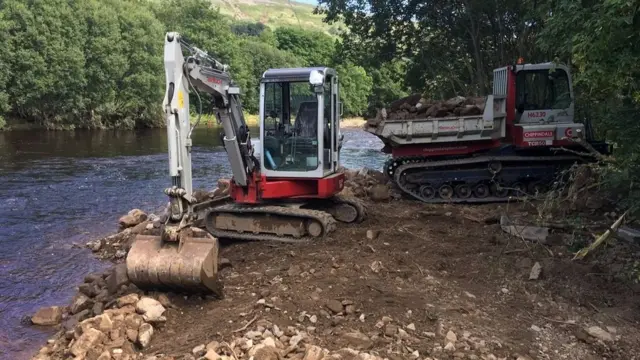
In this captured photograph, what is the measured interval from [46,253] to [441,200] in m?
7.64

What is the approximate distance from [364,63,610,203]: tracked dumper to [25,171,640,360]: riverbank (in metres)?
3.34

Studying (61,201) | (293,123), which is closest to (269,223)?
(293,123)

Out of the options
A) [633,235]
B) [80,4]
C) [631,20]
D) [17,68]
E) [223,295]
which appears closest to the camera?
[631,20]

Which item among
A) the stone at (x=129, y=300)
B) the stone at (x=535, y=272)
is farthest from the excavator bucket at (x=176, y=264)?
the stone at (x=535, y=272)

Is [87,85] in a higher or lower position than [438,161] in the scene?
higher

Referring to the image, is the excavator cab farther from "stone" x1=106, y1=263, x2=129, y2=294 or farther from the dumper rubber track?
the dumper rubber track

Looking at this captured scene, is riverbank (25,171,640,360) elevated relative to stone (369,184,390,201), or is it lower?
lower

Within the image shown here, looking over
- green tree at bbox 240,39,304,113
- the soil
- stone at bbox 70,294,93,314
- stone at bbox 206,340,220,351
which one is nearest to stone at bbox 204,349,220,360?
stone at bbox 206,340,220,351

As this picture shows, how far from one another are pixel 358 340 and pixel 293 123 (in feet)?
15.0

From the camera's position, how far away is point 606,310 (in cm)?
595

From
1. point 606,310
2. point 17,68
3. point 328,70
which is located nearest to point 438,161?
point 328,70

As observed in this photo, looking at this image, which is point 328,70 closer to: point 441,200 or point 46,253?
point 441,200

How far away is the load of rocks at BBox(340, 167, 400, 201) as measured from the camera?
1211 centimetres

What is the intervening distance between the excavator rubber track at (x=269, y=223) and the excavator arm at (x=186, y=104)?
976 millimetres
